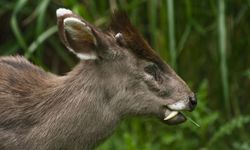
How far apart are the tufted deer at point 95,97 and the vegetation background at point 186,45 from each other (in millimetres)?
1686

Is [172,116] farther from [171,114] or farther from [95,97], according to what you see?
[95,97]

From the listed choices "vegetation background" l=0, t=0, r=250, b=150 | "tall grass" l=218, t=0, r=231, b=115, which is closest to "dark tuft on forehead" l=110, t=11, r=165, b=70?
"vegetation background" l=0, t=0, r=250, b=150

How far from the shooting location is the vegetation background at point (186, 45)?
6.93 meters

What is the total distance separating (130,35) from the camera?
4.99m

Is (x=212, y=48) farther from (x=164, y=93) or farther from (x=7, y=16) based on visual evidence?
(x=164, y=93)

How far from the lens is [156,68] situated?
5.07m

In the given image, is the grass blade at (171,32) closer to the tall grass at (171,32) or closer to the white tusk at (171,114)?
the tall grass at (171,32)

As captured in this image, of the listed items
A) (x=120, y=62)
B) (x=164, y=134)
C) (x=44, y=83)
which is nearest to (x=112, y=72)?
(x=120, y=62)

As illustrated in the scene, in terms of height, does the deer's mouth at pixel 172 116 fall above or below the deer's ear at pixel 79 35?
below

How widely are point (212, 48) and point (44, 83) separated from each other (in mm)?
2867

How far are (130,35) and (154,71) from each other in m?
0.25

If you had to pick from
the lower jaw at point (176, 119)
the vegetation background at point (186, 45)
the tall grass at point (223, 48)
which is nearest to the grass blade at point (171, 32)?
the vegetation background at point (186, 45)

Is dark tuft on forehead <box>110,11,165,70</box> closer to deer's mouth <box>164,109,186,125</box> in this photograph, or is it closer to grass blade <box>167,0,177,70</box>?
deer's mouth <box>164,109,186,125</box>

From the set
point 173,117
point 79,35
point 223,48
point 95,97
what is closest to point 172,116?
point 173,117
